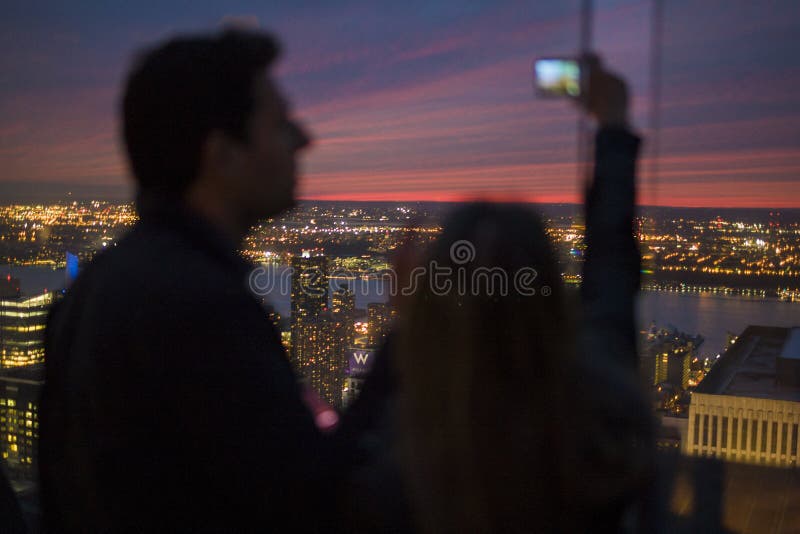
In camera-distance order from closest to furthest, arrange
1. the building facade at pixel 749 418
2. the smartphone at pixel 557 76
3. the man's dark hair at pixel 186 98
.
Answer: the man's dark hair at pixel 186 98
the smartphone at pixel 557 76
the building facade at pixel 749 418

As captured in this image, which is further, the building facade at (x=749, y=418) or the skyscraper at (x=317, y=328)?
the building facade at (x=749, y=418)

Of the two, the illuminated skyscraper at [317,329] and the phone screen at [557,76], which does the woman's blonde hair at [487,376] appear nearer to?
the phone screen at [557,76]

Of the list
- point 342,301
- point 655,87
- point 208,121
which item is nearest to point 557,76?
point 208,121

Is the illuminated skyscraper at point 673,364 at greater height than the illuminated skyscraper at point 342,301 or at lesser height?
lesser

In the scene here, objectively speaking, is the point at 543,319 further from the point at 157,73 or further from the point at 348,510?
the point at 157,73

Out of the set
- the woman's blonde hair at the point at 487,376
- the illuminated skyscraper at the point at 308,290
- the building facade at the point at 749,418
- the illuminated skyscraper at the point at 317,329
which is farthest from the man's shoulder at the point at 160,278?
the building facade at the point at 749,418

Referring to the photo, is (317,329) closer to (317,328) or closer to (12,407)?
(317,328)
